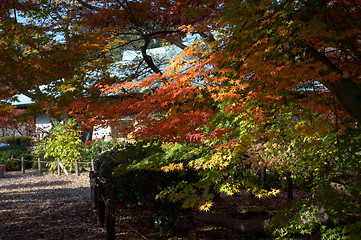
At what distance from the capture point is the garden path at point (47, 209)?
7.58m

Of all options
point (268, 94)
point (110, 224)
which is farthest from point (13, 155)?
point (268, 94)

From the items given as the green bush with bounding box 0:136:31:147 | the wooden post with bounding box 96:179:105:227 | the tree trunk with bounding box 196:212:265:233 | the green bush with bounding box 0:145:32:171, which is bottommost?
the tree trunk with bounding box 196:212:265:233

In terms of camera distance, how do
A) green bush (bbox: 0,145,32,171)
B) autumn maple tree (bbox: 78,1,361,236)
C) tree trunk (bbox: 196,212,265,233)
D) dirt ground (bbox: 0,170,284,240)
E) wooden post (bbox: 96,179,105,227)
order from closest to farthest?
autumn maple tree (bbox: 78,1,361,236) → tree trunk (bbox: 196,212,265,233) → dirt ground (bbox: 0,170,284,240) → wooden post (bbox: 96,179,105,227) → green bush (bbox: 0,145,32,171)

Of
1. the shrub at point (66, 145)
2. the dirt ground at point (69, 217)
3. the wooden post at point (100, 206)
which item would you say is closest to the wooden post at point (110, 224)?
the dirt ground at point (69, 217)

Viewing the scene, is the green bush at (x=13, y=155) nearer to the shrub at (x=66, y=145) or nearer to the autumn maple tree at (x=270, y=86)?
the shrub at (x=66, y=145)

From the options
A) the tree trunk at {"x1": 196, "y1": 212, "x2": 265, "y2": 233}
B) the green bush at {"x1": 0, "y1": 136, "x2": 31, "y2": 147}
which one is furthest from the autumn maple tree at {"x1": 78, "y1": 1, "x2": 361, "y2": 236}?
the green bush at {"x1": 0, "y1": 136, "x2": 31, "y2": 147}

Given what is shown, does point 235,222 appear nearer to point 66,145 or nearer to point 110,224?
point 110,224

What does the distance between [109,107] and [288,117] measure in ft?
10.7

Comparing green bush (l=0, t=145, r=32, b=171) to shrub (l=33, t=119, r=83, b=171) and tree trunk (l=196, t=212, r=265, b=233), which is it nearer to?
shrub (l=33, t=119, r=83, b=171)

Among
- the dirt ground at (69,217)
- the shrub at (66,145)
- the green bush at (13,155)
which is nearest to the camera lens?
the dirt ground at (69,217)

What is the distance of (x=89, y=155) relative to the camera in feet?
52.6

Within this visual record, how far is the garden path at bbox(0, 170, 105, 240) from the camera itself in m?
7.58

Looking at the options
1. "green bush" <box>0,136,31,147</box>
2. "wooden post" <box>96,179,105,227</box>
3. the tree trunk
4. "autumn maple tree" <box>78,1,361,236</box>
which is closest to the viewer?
"autumn maple tree" <box>78,1,361,236</box>

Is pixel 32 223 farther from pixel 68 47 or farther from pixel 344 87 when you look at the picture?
pixel 344 87
